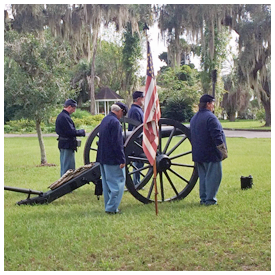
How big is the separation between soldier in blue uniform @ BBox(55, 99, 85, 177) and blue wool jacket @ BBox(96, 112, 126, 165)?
1623 mm

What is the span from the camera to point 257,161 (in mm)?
11461

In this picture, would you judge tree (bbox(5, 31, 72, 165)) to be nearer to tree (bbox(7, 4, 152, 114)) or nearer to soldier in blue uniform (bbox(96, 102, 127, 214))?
soldier in blue uniform (bbox(96, 102, 127, 214))

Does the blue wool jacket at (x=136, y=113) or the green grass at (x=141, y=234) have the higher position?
the blue wool jacket at (x=136, y=113)

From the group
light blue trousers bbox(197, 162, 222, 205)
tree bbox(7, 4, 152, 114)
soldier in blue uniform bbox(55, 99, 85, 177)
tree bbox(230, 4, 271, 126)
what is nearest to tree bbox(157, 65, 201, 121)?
tree bbox(7, 4, 152, 114)

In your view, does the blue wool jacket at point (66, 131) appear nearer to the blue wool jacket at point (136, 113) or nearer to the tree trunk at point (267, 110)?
the blue wool jacket at point (136, 113)

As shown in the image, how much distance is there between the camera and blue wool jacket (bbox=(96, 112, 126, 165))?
5.85 m

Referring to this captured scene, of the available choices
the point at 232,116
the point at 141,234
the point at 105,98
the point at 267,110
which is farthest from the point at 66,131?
the point at 232,116

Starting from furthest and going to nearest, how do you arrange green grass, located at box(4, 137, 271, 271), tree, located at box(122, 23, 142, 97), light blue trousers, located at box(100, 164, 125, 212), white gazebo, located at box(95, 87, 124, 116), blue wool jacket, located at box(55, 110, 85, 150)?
white gazebo, located at box(95, 87, 124, 116)
tree, located at box(122, 23, 142, 97)
blue wool jacket, located at box(55, 110, 85, 150)
light blue trousers, located at box(100, 164, 125, 212)
green grass, located at box(4, 137, 271, 271)

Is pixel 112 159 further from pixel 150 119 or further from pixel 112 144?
pixel 150 119

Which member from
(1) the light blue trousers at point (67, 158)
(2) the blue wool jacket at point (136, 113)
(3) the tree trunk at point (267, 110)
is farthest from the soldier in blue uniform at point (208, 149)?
(3) the tree trunk at point (267, 110)

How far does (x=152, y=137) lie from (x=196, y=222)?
131cm

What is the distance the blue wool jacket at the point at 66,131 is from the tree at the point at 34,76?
3.84m

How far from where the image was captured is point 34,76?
450 inches

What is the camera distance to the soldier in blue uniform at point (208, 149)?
620 centimetres
